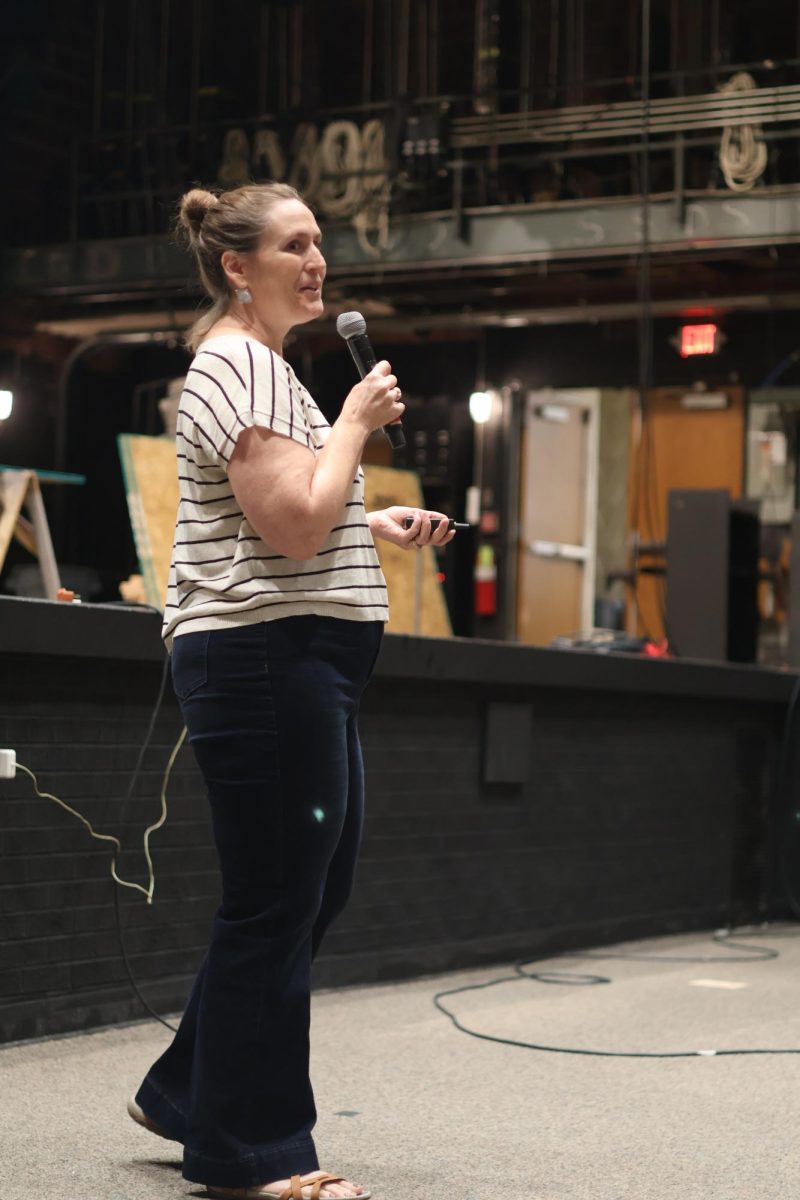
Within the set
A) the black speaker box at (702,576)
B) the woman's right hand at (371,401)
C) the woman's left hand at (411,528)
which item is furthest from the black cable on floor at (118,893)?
the black speaker box at (702,576)

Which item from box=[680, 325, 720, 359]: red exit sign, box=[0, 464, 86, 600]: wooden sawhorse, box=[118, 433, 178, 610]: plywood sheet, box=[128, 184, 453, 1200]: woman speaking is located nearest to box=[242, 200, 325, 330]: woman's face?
box=[128, 184, 453, 1200]: woman speaking

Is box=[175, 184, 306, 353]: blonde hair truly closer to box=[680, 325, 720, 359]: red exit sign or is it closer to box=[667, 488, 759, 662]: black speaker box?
box=[667, 488, 759, 662]: black speaker box

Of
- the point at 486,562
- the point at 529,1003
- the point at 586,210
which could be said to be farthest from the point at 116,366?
the point at 529,1003

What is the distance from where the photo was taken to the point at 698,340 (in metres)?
8.89

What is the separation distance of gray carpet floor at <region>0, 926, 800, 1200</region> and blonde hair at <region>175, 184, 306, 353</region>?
3.70ft

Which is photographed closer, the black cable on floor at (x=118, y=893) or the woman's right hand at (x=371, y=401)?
the woman's right hand at (x=371, y=401)

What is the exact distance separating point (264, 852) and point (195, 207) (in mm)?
810

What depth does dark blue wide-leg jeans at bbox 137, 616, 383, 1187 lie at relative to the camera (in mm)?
1890

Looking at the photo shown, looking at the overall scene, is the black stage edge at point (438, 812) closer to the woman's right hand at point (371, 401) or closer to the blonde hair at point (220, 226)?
the blonde hair at point (220, 226)

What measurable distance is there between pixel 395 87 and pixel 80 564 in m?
3.29

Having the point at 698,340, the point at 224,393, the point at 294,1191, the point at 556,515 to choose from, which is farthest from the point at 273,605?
the point at 556,515

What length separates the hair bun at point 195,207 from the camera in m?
2.01

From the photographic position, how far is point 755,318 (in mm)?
8820

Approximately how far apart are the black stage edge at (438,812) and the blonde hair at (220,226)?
3.30 ft
